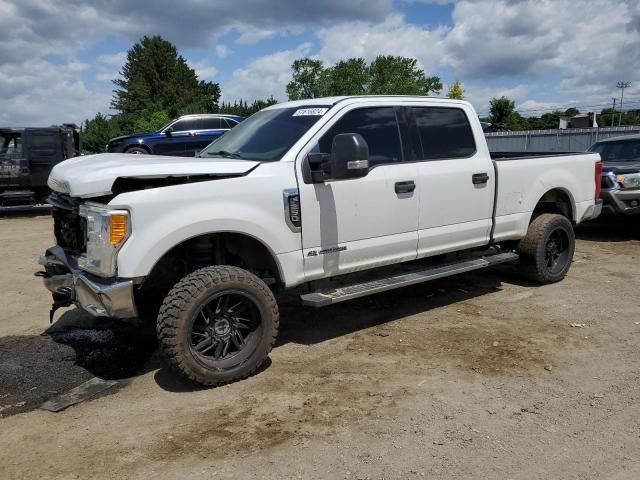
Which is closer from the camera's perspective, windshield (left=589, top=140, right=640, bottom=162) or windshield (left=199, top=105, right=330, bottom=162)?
windshield (left=199, top=105, right=330, bottom=162)

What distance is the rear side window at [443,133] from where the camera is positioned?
528cm

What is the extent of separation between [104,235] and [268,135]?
70.0 inches

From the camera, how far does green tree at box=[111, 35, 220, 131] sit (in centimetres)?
6932

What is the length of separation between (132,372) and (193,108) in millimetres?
57418

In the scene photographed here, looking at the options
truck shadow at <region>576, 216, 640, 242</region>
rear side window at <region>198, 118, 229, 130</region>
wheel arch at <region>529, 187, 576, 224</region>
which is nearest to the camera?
wheel arch at <region>529, 187, 576, 224</region>

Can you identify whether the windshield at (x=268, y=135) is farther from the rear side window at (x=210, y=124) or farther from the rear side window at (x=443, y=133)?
the rear side window at (x=210, y=124)

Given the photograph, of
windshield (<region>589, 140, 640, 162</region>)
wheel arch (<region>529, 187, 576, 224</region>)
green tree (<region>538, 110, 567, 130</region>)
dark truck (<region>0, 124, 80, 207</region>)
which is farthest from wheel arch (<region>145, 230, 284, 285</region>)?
green tree (<region>538, 110, 567, 130</region>)

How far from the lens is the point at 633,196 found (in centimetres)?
888

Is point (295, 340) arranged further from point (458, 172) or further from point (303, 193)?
point (458, 172)

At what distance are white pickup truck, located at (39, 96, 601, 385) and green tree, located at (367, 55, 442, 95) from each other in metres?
39.8

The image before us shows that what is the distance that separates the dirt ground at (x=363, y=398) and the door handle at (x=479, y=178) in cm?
132

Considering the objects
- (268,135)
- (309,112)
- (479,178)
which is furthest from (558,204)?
(268,135)

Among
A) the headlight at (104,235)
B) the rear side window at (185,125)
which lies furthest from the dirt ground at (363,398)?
the rear side window at (185,125)

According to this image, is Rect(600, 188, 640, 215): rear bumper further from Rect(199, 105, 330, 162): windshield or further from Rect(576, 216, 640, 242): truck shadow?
Rect(199, 105, 330, 162): windshield
